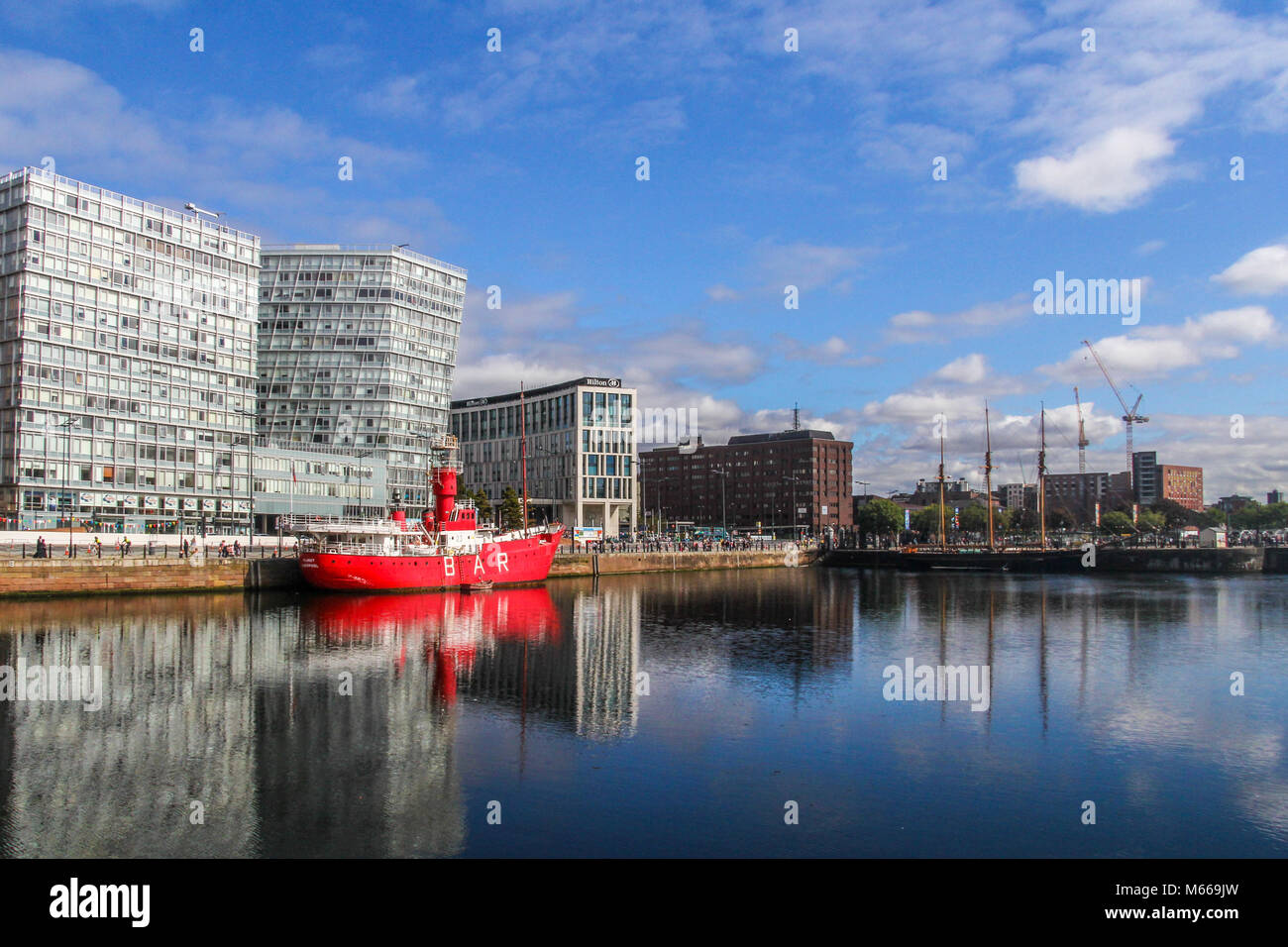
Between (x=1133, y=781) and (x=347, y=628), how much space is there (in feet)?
122

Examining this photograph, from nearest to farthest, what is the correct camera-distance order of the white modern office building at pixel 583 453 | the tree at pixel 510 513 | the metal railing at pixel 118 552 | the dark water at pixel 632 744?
the dark water at pixel 632 744 < the metal railing at pixel 118 552 < the tree at pixel 510 513 < the white modern office building at pixel 583 453

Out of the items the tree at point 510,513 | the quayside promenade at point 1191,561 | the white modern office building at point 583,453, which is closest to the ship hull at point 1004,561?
the quayside promenade at point 1191,561

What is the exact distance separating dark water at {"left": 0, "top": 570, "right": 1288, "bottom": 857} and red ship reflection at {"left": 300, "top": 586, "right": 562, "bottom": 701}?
0.38 meters

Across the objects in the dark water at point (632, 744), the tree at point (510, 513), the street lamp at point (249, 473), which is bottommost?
the dark water at point (632, 744)

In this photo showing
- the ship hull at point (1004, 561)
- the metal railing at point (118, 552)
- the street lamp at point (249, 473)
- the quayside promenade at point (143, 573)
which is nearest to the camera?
the quayside promenade at point (143, 573)

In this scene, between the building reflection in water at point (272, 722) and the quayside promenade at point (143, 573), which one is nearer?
the building reflection in water at point (272, 722)

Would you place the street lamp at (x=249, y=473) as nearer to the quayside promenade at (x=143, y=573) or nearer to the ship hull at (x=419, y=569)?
the quayside promenade at (x=143, y=573)

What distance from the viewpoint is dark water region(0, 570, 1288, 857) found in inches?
653

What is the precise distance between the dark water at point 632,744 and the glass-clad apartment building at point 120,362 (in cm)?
4891

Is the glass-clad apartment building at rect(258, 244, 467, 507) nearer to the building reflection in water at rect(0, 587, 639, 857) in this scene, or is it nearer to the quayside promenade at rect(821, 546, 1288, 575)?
the building reflection in water at rect(0, 587, 639, 857)

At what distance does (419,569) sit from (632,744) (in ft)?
154

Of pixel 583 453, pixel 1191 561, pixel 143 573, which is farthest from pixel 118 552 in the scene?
pixel 1191 561

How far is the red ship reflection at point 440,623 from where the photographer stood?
123 ft
